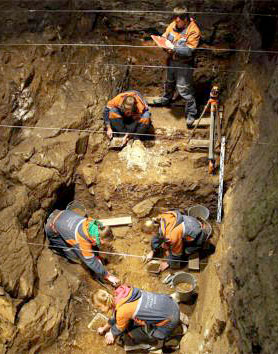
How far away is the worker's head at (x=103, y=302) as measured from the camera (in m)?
4.95

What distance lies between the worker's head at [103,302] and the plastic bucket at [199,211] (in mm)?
1768

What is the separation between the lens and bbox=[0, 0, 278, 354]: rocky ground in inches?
151

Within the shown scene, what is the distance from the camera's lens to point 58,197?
569cm

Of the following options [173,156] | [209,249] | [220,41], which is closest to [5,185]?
[173,156]

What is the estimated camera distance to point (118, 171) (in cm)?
597

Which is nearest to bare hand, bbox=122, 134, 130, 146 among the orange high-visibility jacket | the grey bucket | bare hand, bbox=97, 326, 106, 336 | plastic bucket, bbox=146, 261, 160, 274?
the orange high-visibility jacket

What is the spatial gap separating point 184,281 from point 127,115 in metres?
2.75

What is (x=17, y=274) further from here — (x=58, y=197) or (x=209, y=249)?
(x=209, y=249)

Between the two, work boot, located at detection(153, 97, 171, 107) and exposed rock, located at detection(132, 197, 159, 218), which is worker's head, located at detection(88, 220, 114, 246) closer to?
exposed rock, located at detection(132, 197, 159, 218)

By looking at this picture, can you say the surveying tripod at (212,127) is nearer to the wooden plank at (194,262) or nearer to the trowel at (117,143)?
the trowel at (117,143)

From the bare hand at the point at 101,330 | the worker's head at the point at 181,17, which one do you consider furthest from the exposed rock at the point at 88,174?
the worker's head at the point at 181,17

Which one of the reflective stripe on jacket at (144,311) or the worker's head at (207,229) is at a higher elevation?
the worker's head at (207,229)

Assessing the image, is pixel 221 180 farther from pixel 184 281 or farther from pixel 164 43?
pixel 164 43

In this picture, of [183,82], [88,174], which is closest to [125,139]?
[88,174]
